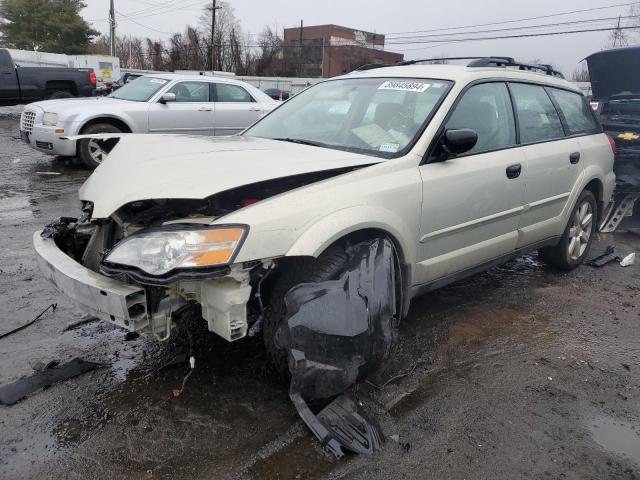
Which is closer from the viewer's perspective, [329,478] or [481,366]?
[329,478]

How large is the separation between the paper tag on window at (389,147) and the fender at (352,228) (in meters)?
0.47

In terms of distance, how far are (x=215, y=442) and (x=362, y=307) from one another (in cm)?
92

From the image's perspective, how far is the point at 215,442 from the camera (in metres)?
2.38

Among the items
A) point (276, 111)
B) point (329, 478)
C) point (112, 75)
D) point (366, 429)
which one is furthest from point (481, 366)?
point (112, 75)

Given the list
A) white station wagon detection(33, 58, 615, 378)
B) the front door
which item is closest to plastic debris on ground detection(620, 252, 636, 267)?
white station wagon detection(33, 58, 615, 378)

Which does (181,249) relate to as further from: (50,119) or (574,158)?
(50,119)

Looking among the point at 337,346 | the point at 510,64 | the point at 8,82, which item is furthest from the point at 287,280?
the point at 8,82

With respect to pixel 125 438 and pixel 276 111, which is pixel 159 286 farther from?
pixel 276 111

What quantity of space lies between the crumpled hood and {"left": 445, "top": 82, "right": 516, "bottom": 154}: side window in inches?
33.5

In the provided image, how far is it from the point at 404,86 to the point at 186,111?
671 centimetres

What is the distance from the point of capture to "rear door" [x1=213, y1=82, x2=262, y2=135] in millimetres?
9883

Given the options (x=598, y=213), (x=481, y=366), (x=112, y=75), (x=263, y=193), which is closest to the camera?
(x=263, y=193)

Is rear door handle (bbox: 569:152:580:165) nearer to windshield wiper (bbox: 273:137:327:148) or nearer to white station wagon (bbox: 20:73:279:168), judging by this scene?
windshield wiper (bbox: 273:137:327:148)

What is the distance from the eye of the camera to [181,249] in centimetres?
226
